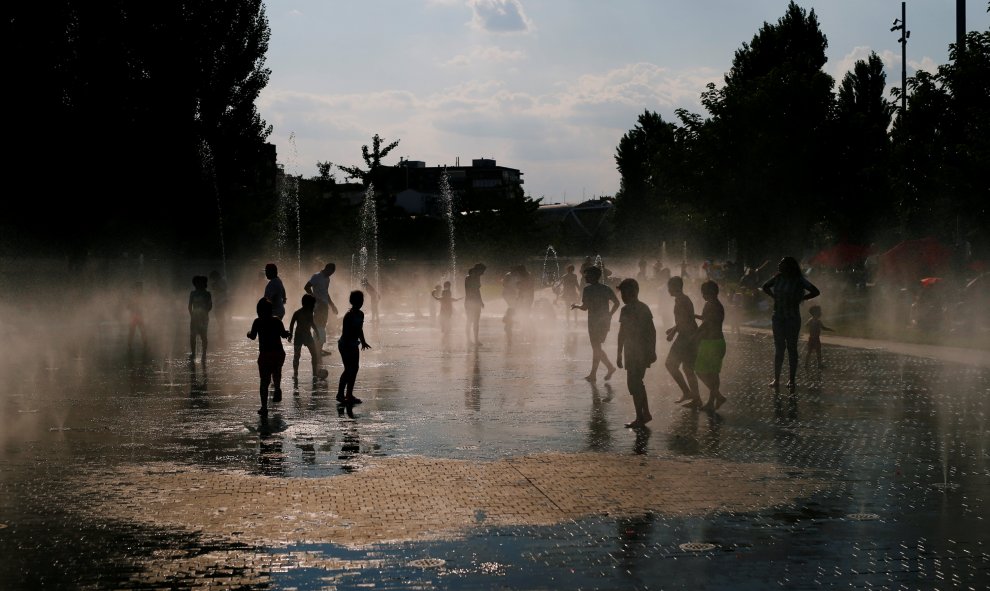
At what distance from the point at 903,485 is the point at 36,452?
7.38m

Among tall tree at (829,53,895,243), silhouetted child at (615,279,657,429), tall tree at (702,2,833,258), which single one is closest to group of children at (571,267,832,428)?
silhouetted child at (615,279,657,429)

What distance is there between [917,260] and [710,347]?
23833 millimetres

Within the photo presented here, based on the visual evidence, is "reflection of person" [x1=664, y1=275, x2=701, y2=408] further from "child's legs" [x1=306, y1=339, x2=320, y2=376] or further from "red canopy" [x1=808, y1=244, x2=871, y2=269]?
"red canopy" [x1=808, y1=244, x2=871, y2=269]

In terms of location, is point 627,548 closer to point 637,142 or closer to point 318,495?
point 318,495

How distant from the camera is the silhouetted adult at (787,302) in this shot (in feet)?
52.1

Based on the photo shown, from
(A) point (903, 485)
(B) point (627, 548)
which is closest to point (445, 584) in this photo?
(B) point (627, 548)

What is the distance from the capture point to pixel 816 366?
2020cm

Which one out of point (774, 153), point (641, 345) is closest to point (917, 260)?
point (774, 153)

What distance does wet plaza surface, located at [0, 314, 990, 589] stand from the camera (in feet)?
22.0

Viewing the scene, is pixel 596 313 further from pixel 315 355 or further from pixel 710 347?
pixel 315 355

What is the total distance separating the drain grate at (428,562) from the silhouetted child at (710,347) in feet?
25.1

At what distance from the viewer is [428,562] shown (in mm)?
6836

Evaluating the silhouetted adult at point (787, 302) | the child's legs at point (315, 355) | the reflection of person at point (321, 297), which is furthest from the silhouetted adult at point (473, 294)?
the silhouetted adult at point (787, 302)

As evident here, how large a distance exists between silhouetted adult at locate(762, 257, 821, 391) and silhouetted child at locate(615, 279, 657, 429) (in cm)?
333
